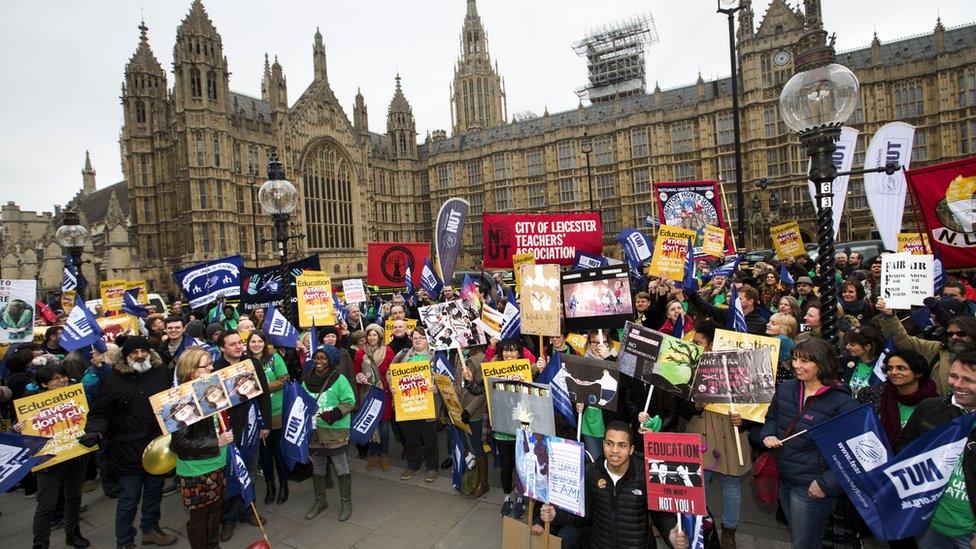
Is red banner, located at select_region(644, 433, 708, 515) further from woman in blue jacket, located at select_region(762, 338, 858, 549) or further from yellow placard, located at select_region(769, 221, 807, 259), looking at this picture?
yellow placard, located at select_region(769, 221, 807, 259)

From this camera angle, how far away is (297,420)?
5.33 meters

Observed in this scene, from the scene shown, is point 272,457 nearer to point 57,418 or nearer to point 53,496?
point 53,496

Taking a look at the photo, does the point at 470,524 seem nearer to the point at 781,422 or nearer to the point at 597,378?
the point at 597,378

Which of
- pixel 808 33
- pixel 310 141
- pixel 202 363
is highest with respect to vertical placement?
pixel 310 141

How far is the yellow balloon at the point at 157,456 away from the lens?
444cm

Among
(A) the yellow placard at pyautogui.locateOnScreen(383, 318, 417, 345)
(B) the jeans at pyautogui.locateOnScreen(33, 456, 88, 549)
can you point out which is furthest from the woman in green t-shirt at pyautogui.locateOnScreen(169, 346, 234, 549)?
(A) the yellow placard at pyautogui.locateOnScreen(383, 318, 417, 345)

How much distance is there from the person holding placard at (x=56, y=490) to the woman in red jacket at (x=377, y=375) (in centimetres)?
300

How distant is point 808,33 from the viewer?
15.5 ft

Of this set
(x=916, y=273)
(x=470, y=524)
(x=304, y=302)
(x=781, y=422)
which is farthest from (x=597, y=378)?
(x=304, y=302)

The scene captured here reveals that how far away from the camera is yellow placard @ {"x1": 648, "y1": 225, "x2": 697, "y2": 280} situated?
25.5ft

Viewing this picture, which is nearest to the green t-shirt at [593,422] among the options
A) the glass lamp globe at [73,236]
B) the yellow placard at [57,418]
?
the yellow placard at [57,418]

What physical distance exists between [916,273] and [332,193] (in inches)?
1758

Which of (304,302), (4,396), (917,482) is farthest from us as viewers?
(304,302)

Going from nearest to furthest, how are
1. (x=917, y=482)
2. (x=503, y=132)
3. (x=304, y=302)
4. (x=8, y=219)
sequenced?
(x=917, y=482)
(x=304, y=302)
(x=503, y=132)
(x=8, y=219)
